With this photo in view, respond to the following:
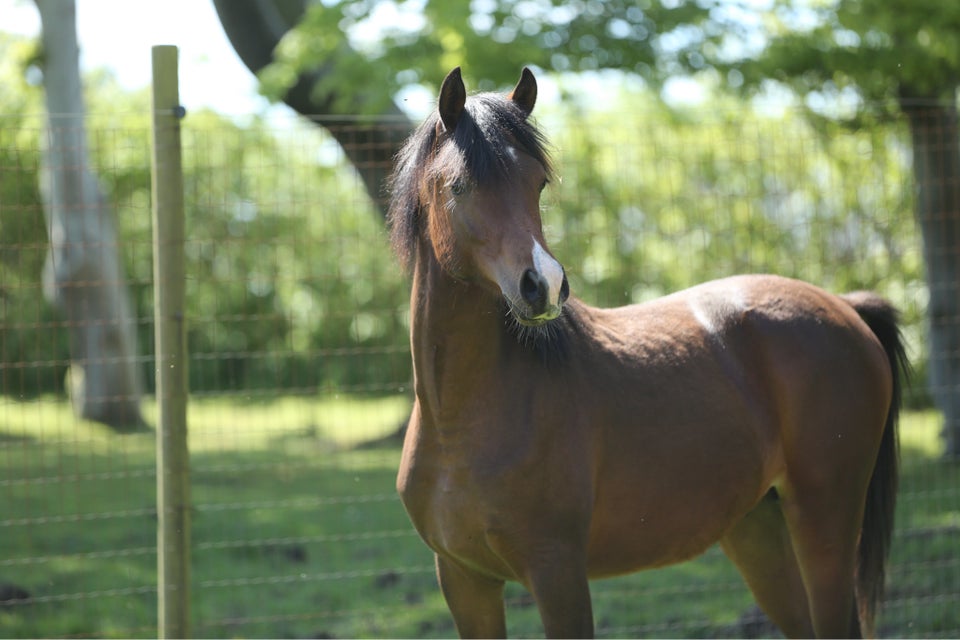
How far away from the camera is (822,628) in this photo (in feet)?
11.6

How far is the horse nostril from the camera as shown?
2.50 m

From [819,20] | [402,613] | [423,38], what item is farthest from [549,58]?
[402,613]

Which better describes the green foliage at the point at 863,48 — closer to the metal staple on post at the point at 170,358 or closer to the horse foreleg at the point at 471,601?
the metal staple on post at the point at 170,358

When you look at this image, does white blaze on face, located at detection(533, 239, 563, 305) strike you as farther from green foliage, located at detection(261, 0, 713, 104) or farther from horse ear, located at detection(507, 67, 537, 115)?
green foliage, located at detection(261, 0, 713, 104)

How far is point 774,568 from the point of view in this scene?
3834 millimetres

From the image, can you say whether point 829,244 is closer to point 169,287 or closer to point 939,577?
point 939,577

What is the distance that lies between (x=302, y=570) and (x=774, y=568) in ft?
10.7

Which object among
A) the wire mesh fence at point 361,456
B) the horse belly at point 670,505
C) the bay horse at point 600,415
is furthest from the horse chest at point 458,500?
the wire mesh fence at point 361,456

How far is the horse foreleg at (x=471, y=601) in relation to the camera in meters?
3.17

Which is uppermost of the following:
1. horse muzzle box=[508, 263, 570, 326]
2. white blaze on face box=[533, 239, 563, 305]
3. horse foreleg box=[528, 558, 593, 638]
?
white blaze on face box=[533, 239, 563, 305]

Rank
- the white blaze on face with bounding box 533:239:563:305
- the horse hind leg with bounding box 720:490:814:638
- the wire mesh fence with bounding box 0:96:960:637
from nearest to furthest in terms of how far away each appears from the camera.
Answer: the white blaze on face with bounding box 533:239:563:305 → the horse hind leg with bounding box 720:490:814:638 → the wire mesh fence with bounding box 0:96:960:637

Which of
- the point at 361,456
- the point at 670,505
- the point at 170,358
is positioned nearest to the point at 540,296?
the point at 670,505

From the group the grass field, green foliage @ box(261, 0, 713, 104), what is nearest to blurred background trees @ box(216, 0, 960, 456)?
green foliage @ box(261, 0, 713, 104)

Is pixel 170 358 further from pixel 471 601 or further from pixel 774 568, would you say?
pixel 774 568
